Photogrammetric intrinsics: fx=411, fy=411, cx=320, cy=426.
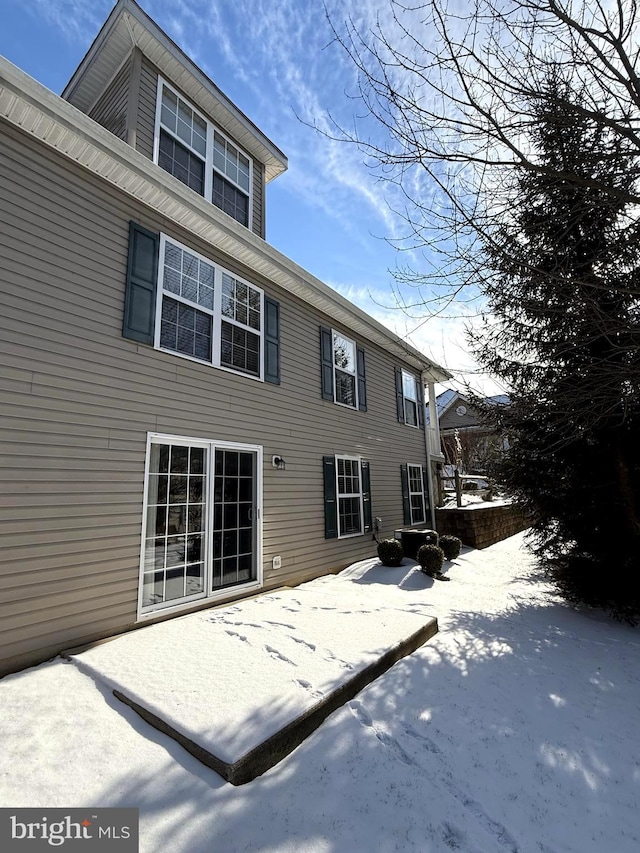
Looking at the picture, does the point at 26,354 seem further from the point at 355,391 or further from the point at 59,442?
the point at 355,391

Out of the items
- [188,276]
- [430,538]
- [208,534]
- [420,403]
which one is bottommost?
[430,538]

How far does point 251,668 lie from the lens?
315cm

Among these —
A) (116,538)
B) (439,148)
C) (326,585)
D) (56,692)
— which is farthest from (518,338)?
(56,692)

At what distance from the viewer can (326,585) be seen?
6.18 metres

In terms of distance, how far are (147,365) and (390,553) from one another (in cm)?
522

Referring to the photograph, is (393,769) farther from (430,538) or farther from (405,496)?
(405,496)

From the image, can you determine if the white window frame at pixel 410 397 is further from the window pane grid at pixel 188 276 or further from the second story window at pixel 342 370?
the window pane grid at pixel 188 276

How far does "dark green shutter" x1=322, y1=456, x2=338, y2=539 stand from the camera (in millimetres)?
7141

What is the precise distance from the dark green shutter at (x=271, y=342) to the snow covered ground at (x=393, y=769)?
414 cm

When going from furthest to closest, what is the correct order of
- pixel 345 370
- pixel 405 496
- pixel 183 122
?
1. pixel 405 496
2. pixel 345 370
3. pixel 183 122

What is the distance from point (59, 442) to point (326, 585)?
4.12 meters

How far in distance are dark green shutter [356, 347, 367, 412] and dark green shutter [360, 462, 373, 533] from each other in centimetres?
125

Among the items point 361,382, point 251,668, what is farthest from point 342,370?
point 251,668

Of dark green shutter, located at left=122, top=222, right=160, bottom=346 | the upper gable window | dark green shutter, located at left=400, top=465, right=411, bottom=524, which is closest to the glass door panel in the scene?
dark green shutter, located at left=122, top=222, right=160, bottom=346
